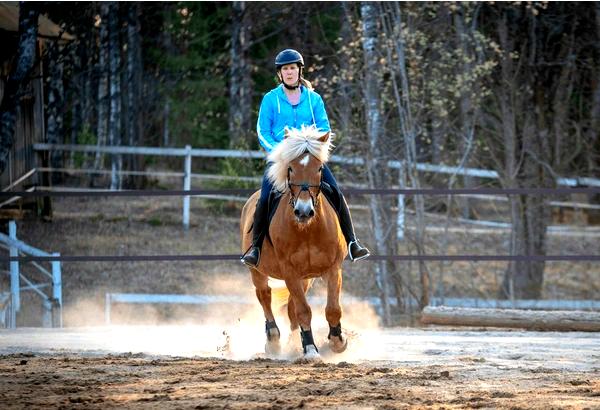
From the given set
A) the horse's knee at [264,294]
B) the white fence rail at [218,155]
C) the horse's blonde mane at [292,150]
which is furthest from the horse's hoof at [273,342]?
the white fence rail at [218,155]

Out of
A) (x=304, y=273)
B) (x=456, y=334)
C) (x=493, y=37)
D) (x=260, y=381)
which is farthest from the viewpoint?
(x=493, y=37)

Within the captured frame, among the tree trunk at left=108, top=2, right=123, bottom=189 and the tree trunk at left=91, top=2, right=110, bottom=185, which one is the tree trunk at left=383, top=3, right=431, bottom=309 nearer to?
the tree trunk at left=108, top=2, right=123, bottom=189

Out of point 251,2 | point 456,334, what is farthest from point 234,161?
point 456,334

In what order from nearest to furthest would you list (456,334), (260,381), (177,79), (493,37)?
(260,381) < (456,334) < (493,37) < (177,79)

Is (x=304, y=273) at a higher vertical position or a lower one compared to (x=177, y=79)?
lower

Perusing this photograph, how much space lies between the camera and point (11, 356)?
888cm

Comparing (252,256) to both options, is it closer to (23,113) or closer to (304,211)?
(304,211)

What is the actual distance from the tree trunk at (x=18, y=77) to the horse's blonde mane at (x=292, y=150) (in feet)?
35.4

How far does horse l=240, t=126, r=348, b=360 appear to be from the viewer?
8.00 meters

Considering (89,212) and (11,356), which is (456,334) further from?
(89,212)

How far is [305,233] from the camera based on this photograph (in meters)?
8.24

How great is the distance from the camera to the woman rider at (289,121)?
28.4 ft

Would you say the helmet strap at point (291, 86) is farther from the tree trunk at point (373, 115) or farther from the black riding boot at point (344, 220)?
the tree trunk at point (373, 115)

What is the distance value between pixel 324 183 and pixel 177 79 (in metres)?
20.1
